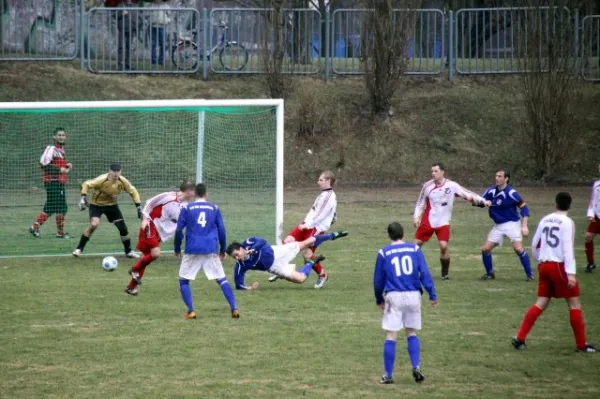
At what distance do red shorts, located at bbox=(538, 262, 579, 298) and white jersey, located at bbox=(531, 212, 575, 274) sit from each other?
0.08m

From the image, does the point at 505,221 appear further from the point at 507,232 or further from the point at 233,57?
the point at 233,57

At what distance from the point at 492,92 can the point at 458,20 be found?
248cm

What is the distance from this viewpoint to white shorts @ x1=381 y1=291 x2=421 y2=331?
969 cm

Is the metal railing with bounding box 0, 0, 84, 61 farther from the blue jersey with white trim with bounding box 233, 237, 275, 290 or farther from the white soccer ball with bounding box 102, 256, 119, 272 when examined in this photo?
the blue jersey with white trim with bounding box 233, 237, 275, 290

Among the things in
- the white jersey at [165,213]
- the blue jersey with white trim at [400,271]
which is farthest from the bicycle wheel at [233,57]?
the blue jersey with white trim at [400,271]

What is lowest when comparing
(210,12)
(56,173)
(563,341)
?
(563,341)

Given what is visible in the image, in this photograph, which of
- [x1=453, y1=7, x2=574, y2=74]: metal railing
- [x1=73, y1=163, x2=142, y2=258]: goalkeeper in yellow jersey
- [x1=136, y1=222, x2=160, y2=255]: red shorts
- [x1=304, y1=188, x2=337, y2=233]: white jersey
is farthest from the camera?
[x1=453, y1=7, x2=574, y2=74]: metal railing

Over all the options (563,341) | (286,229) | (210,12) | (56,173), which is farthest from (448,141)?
(563,341)

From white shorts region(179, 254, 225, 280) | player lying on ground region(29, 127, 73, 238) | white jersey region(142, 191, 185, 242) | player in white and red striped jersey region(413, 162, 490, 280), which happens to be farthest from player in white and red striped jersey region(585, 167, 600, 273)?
player lying on ground region(29, 127, 73, 238)

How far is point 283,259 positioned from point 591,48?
1810cm

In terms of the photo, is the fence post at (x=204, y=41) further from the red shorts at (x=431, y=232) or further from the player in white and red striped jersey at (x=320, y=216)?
the red shorts at (x=431, y=232)

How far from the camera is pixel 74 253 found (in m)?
17.9

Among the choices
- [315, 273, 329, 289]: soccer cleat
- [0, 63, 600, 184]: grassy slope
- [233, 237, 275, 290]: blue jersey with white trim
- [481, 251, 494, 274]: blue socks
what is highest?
[0, 63, 600, 184]: grassy slope

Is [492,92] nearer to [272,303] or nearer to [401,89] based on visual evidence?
[401,89]
